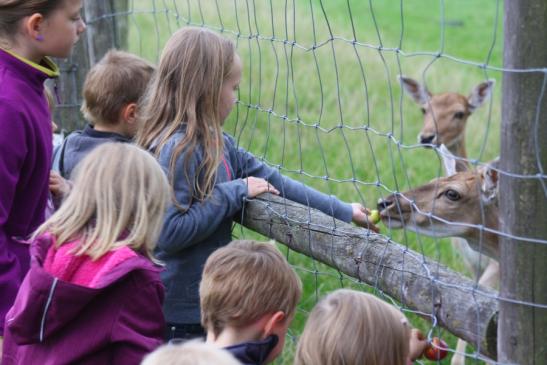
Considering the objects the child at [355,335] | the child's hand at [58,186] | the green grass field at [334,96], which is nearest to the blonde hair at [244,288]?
the child at [355,335]

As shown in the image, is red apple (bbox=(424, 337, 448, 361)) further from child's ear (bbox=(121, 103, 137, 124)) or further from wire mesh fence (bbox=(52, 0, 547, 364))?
child's ear (bbox=(121, 103, 137, 124))

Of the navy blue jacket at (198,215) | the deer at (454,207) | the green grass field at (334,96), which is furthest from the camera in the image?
the deer at (454,207)

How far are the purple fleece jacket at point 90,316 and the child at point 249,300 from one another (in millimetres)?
191

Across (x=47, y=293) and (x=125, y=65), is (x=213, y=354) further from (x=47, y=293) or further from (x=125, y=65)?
(x=125, y=65)

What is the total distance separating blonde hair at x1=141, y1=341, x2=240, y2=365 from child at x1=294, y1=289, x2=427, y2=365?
0.44 meters

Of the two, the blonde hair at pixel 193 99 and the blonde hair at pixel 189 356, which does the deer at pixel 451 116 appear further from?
the blonde hair at pixel 189 356

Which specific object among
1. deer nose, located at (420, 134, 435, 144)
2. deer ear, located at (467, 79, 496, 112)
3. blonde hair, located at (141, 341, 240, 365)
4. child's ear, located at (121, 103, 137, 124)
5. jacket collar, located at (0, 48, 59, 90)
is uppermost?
jacket collar, located at (0, 48, 59, 90)

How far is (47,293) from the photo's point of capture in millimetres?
2764

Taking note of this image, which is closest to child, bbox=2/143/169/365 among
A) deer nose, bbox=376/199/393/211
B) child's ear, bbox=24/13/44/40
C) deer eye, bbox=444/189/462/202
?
child's ear, bbox=24/13/44/40

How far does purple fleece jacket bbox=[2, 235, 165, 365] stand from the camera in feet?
9.14

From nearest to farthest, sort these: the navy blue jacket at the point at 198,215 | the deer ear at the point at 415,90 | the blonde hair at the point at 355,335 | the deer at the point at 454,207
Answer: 1. the blonde hair at the point at 355,335
2. the navy blue jacket at the point at 198,215
3. the deer at the point at 454,207
4. the deer ear at the point at 415,90

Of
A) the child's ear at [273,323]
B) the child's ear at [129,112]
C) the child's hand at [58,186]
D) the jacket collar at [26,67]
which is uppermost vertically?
the jacket collar at [26,67]

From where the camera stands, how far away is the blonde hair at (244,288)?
2.82 metres

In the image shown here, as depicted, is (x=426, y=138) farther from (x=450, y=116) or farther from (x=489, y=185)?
(x=489, y=185)
